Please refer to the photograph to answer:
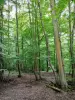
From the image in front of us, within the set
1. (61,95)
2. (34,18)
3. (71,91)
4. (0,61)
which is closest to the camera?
(61,95)

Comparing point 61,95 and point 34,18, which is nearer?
point 61,95

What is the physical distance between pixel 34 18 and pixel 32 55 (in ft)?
10.6

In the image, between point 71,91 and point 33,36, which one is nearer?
point 71,91

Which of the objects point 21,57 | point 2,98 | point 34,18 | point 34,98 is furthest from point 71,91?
point 34,18

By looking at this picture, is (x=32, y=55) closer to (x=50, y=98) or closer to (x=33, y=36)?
(x=33, y=36)

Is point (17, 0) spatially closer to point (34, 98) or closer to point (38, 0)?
point (38, 0)

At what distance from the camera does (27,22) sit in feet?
42.6

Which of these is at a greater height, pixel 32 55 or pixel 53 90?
pixel 32 55

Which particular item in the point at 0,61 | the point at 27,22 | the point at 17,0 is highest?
the point at 17,0

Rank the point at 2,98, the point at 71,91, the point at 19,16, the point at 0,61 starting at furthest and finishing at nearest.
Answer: the point at 19,16
the point at 0,61
the point at 71,91
the point at 2,98

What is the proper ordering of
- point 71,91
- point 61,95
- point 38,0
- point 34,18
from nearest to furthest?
point 61,95, point 71,91, point 38,0, point 34,18

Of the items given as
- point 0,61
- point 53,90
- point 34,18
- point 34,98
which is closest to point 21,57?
point 0,61

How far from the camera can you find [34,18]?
38.4 feet

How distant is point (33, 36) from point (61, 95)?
19.1 ft
